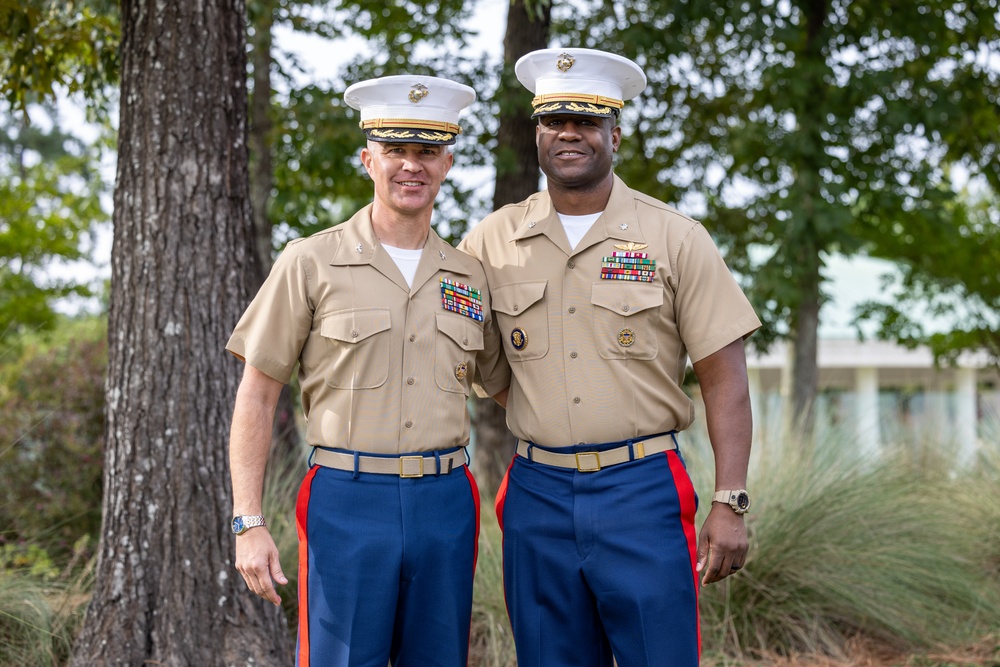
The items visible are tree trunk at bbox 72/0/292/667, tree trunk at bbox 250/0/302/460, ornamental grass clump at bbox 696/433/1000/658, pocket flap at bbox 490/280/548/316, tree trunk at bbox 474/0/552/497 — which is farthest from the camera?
tree trunk at bbox 250/0/302/460

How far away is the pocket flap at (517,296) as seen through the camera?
313cm

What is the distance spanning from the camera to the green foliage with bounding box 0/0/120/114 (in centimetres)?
489

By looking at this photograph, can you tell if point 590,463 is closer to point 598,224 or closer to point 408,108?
point 598,224

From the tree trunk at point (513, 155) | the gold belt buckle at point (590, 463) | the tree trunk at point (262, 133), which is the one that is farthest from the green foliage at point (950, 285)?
the gold belt buckle at point (590, 463)

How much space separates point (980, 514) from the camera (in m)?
6.55

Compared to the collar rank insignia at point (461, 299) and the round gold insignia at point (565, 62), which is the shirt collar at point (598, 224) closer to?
the collar rank insignia at point (461, 299)

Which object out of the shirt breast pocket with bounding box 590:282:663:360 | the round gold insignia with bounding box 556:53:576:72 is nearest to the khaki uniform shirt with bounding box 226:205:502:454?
the shirt breast pocket with bounding box 590:282:663:360

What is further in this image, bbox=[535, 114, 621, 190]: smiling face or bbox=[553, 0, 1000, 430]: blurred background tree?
bbox=[553, 0, 1000, 430]: blurred background tree

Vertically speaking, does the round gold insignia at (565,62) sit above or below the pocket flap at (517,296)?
above

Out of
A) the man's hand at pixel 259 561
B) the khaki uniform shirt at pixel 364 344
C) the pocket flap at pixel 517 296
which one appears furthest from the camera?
the pocket flap at pixel 517 296

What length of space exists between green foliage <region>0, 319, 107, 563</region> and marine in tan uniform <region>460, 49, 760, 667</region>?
142 inches

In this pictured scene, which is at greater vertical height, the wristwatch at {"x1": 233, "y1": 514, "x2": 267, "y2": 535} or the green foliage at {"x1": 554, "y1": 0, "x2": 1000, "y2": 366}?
the green foliage at {"x1": 554, "y1": 0, "x2": 1000, "y2": 366}

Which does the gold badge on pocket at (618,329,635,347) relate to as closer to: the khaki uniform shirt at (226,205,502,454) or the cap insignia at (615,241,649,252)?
the cap insignia at (615,241,649,252)

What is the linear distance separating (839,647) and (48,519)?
15.2 feet
